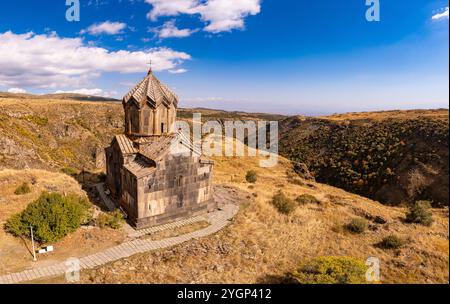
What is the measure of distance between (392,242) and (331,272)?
5.79 m

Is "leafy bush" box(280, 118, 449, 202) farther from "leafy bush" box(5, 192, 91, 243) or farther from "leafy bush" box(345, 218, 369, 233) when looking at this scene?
"leafy bush" box(5, 192, 91, 243)

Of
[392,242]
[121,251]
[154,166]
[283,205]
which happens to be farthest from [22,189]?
[392,242]

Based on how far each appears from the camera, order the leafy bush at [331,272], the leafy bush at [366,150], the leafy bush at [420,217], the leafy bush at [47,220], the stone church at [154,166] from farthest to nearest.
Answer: the leafy bush at [366,150] < the leafy bush at [420,217] < the stone church at [154,166] < the leafy bush at [47,220] < the leafy bush at [331,272]

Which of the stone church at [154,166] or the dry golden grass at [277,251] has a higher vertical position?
the stone church at [154,166]

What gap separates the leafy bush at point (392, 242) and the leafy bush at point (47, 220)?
51.2 feet

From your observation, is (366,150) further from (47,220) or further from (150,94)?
(47,220)

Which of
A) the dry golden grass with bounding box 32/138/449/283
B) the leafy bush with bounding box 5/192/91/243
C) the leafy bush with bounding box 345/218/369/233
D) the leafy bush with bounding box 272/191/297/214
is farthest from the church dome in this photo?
the leafy bush with bounding box 345/218/369/233

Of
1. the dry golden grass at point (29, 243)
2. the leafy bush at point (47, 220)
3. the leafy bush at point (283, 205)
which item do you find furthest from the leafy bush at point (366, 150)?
the leafy bush at point (47, 220)

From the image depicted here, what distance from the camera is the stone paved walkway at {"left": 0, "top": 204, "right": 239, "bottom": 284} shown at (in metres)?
10.9

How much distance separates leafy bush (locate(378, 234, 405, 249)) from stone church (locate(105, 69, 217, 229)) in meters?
9.63

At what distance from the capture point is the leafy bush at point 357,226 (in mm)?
16016

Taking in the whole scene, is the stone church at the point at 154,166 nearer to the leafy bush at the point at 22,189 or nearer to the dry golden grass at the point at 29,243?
the dry golden grass at the point at 29,243

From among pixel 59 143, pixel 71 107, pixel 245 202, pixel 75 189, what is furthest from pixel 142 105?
pixel 71 107

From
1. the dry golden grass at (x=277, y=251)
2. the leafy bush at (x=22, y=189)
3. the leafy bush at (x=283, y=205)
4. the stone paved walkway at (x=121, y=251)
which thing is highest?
the leafy bush at (x=22, y=189)
